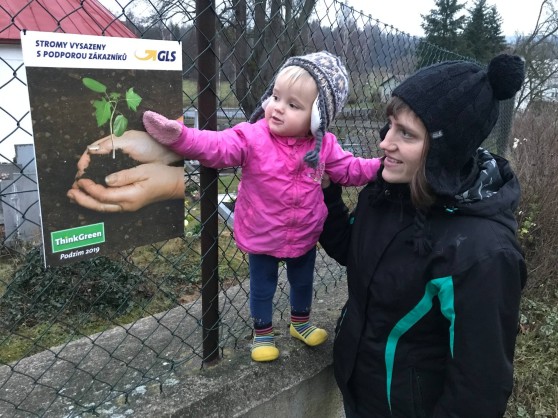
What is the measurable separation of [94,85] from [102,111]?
0.07 metres

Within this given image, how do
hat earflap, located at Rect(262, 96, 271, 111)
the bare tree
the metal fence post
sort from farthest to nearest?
the bare tree → hat earflap, located at Rect(262, 96, 271, 111) → the metal fence post

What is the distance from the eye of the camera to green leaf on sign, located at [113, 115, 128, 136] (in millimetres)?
1366

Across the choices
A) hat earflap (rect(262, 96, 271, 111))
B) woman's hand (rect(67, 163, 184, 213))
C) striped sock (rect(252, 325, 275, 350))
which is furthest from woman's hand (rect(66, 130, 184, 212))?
striped sock (rect(252, 325, 275, 350))

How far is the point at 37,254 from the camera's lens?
4078 mm

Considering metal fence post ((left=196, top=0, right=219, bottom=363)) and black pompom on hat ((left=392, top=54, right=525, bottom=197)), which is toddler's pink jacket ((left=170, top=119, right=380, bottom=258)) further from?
black pompom on hat ((left=392, top=54, right=525, bottom=197))

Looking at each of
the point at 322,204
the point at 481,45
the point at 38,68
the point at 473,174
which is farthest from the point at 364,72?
the point at 481,45

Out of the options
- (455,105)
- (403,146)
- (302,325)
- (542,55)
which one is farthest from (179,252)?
(542,55)

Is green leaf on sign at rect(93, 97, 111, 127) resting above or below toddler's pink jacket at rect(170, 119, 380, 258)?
above

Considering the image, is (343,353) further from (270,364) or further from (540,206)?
(540,206)

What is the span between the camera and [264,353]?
6.61 feet

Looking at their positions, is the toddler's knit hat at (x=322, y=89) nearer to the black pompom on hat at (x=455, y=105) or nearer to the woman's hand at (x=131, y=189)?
the black pompom on hat at (x=455, y=105)

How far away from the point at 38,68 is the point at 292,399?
5.28 feet

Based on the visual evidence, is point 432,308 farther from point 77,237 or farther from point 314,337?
point 77,237

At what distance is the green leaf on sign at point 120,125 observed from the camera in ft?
4.48
